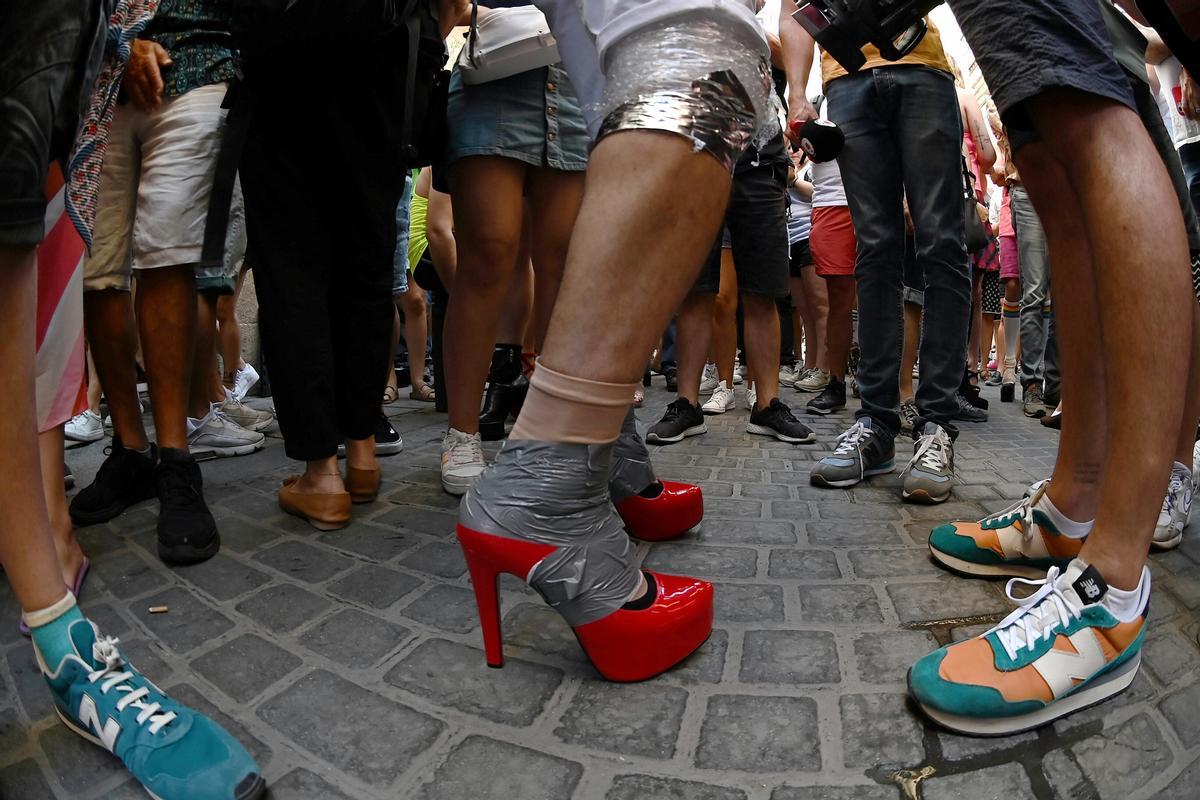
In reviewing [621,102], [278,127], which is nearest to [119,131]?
[278,127]

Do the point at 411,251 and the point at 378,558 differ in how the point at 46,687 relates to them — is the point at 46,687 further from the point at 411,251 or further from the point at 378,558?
the point at 411,251

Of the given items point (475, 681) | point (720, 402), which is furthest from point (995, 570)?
point (720, 402)

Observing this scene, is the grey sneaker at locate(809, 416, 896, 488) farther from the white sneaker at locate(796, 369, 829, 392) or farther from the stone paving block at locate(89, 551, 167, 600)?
the white sneaker at locate(796, 369, 829, 392)

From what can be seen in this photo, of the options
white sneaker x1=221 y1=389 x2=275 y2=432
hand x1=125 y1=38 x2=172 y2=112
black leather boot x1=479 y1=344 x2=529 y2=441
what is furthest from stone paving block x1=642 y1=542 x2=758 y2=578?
white sneaker x1=221 y1=389 x2=275 y2=432

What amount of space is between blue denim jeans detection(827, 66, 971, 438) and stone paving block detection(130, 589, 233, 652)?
203 cm

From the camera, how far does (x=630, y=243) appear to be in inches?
38.8

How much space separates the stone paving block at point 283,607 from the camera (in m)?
1.30

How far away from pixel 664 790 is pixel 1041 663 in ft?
1.83

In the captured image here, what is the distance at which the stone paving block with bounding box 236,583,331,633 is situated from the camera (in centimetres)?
130

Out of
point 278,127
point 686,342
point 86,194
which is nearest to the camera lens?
point 86,194

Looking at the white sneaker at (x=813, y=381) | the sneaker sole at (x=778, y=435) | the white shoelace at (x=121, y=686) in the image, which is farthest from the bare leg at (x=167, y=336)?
the white sneaker at (x=813, y=381)

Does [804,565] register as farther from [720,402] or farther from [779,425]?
[720,402]

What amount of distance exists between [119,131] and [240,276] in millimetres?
2140

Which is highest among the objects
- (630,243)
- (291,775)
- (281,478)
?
(630,243)
